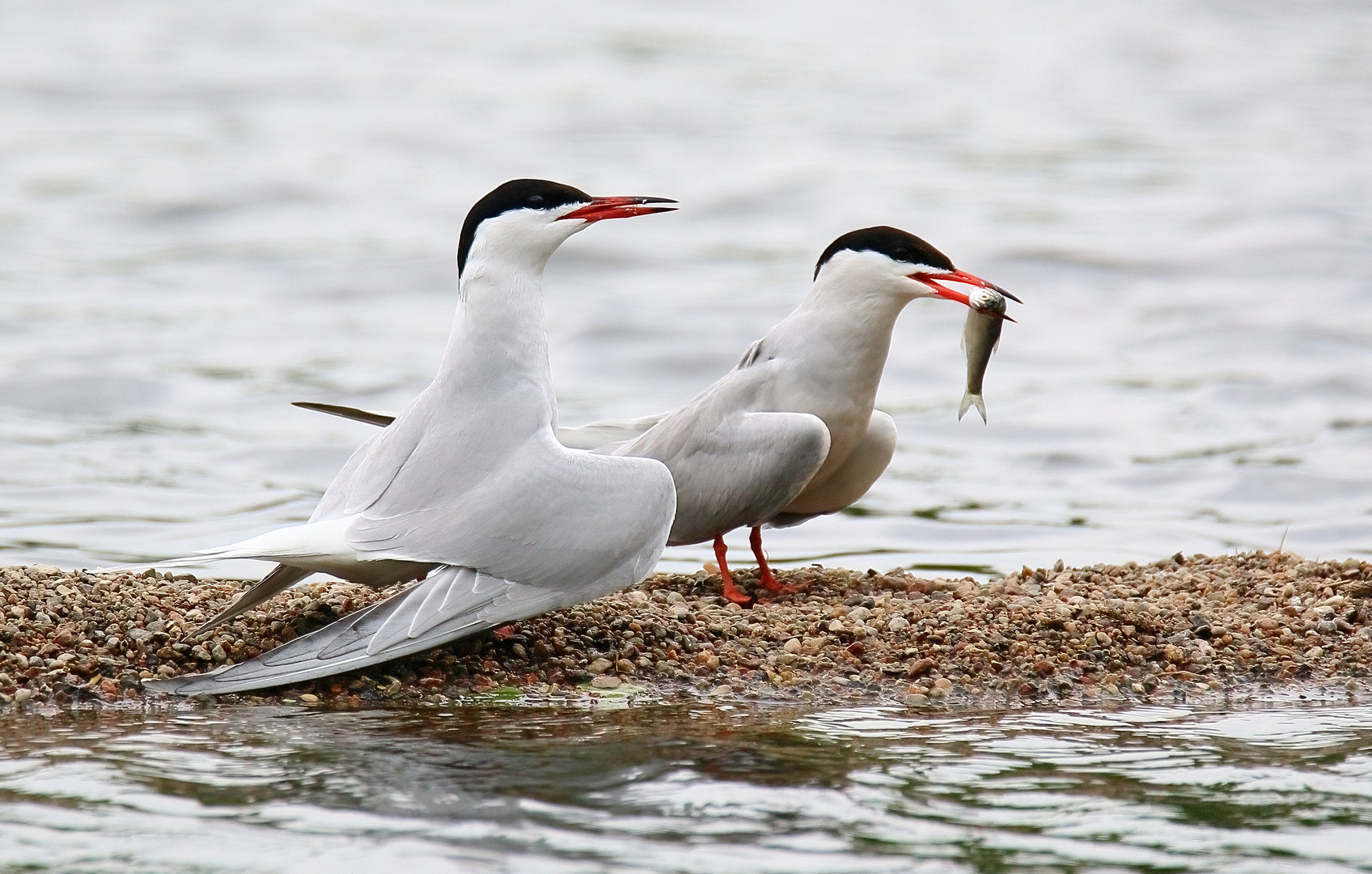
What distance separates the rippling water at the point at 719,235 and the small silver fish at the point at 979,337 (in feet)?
3.78

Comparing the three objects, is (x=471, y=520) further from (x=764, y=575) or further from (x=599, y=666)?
(x=764, y=575)

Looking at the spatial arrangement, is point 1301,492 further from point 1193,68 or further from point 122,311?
point 1193,68

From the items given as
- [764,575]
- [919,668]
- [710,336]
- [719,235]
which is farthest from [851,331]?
[719,235]

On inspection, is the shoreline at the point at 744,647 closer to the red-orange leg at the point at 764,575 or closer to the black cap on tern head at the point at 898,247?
the red-orange leg at the point at 764,575

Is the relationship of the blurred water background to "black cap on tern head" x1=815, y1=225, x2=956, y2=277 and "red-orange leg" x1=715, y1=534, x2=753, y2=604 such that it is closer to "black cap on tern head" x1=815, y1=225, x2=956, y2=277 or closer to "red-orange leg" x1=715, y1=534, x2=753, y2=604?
"red-orange leg" x1=715, y1=534, x2=753, y2=604

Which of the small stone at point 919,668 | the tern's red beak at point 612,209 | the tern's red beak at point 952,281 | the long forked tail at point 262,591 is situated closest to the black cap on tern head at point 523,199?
the tern's red beak at point 612,209

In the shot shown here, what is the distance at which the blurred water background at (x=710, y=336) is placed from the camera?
369cm

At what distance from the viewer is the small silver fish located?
6152 millimetres

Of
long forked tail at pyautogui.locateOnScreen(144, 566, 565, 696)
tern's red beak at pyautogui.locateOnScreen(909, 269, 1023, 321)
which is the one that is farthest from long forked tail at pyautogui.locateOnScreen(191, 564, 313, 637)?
tern's red beak at pyautogui.locateOnScreen(909, 269, 1023, 321)

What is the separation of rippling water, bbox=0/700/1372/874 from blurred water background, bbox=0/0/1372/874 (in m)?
0.02

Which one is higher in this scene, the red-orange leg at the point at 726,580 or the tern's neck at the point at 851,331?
Answer: the tern's neck at the point at 851,331

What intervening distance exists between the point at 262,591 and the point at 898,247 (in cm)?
263

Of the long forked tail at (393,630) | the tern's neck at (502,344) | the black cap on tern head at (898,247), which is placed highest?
the black cap on tern head at (898,247)

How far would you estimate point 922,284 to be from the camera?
6164 millimetres
